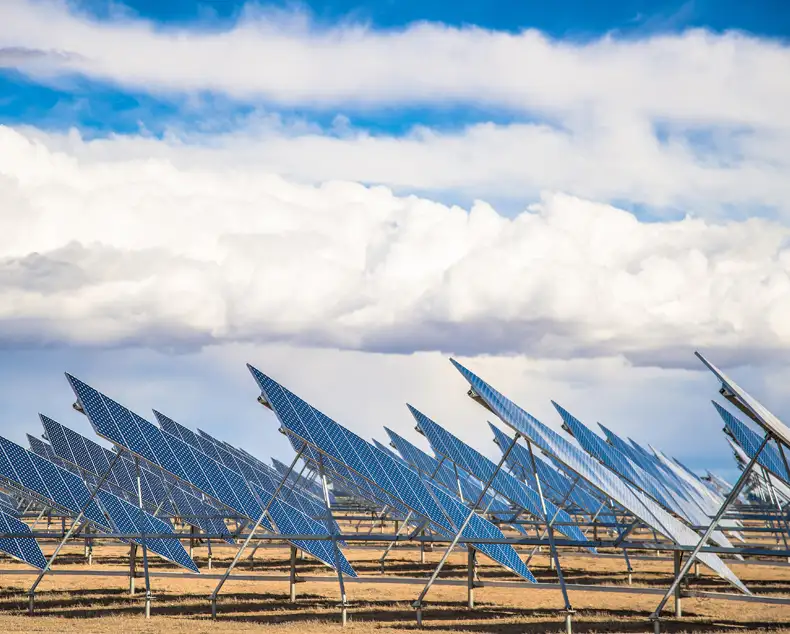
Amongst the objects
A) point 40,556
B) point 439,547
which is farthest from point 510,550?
point 439,547

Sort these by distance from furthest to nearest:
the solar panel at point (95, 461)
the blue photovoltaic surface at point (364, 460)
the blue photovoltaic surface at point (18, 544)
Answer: the solar panel at point (95, 461), the blue photovoltaic surface at point (18, 544), the blue photovoltaic surface at point (364, 460)

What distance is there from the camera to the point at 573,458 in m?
26.8

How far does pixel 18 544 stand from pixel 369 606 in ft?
35.9

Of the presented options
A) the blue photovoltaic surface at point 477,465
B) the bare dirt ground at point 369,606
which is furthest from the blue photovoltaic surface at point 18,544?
the blue photovoltaic surface at point 477,465

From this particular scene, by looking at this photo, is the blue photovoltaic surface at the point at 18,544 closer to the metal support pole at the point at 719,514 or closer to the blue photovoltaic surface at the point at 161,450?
the blue photovoltaic surface at the point at 161,450

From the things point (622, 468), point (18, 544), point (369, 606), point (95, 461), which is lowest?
point (369, 606)

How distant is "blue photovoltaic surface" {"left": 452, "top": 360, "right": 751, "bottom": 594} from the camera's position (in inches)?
1002

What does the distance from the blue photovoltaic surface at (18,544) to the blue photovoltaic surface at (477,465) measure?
54.0 ft

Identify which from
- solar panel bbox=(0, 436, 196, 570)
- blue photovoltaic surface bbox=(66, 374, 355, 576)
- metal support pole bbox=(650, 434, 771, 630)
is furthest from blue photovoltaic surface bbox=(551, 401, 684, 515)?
A: solar panel bbox=(0, 436, 196, 570)

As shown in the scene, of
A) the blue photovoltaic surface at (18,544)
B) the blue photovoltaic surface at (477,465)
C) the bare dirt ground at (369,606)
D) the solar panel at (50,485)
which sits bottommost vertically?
the bare dirt ground at (369,606)

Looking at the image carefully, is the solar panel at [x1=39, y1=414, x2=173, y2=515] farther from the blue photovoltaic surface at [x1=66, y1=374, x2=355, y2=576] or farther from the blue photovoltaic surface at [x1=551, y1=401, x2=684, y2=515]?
the blue photovoltaic surface at [x1=551, y1=401, x2=684, y2=515]

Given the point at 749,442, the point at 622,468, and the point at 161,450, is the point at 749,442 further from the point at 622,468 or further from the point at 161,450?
the point at 161,450

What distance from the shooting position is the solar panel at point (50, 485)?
3130 centimetres

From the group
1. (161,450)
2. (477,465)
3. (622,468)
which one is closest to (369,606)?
(161,450)
